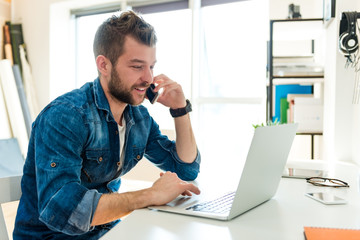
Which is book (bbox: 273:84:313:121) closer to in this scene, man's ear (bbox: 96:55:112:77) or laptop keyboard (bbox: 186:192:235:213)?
man's ear (bbox: 96:55:112:77)

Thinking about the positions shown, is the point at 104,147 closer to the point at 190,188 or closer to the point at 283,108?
the point at 190,188

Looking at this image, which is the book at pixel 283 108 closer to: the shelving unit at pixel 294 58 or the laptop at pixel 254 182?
the shelving unit at pixel 294 58

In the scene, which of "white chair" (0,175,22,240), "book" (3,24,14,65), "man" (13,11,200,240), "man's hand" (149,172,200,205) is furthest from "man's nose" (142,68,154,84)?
"book" (3,24,14,65)

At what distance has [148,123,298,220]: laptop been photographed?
77 cm

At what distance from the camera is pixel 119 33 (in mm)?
1232

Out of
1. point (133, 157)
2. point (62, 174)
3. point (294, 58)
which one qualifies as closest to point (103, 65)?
point (133, 157)

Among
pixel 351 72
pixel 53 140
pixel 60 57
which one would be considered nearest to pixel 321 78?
pixel 351 72

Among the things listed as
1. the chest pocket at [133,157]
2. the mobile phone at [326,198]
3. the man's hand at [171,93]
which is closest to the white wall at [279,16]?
the mobile phone at [326,198]

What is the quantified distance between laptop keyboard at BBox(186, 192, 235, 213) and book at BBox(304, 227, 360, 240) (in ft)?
0.70

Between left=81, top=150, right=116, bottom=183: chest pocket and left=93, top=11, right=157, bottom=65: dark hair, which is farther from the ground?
left=93, top=11, right=157, bottom=65: dark hair

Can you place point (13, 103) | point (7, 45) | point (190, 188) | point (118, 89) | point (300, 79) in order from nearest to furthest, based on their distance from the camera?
1. point (190, 188)
2. point (118, 89)
3. point (300, 79)
4. point (13, 103)
5. point (7, 45)

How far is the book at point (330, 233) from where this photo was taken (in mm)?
659

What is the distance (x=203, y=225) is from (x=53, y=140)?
0.51 metres

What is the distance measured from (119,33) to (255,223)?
817mm
